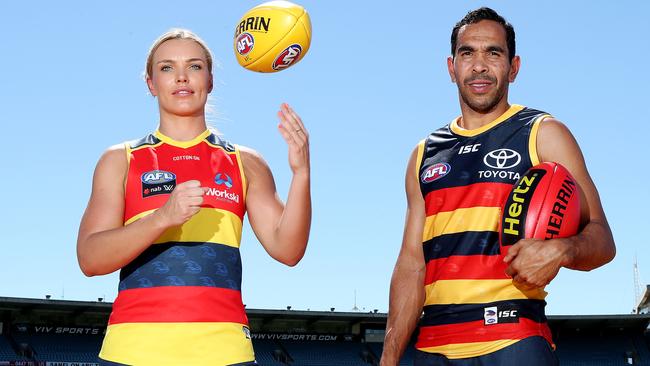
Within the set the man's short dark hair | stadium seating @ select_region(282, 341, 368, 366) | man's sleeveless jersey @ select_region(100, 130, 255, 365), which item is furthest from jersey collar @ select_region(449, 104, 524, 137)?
stadium seating @ select_region(282, 341, 368, 366)

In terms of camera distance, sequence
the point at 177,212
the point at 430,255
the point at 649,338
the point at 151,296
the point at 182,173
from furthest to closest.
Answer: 1. the point at 649,338
2. the point at 430,255
3. the point at 182,173
4. the point at 151,296
5. the point at 177,212

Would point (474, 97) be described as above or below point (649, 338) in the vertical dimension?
above

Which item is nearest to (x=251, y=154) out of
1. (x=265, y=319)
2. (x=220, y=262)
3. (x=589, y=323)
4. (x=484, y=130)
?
(x=220, y=262)

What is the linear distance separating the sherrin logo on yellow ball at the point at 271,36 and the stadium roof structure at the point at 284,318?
30902mm

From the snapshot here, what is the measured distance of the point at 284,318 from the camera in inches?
1585

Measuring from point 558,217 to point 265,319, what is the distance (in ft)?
120

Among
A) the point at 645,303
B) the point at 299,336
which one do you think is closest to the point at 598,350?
the point at 645,303

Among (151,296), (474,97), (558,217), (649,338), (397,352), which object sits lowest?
(649,338)

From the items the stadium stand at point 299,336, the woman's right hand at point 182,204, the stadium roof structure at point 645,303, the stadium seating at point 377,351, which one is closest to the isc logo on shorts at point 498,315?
the woman's right hand at point 182,204

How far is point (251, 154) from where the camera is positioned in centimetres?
444

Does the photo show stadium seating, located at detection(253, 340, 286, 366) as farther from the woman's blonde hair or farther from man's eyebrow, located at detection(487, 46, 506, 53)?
the woman's blonde hair

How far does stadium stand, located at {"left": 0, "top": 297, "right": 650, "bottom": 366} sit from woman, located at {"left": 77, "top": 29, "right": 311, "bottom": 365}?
32.2 meters

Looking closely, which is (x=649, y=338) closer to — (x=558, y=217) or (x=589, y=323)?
(x=589, y=323)

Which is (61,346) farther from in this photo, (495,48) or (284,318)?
(495,48)
